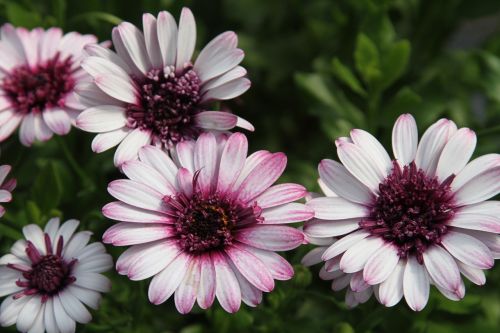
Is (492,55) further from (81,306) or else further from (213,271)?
(81,306)

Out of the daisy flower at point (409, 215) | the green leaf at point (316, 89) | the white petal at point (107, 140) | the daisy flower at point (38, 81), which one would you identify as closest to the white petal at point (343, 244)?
the daisy flower at point (409, 215)

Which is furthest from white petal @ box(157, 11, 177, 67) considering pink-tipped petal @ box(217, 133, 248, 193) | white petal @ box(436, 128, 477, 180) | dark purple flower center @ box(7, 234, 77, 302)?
white petal @ box(436, 128, 477, 180)

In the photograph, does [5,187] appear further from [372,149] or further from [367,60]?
[367,60]

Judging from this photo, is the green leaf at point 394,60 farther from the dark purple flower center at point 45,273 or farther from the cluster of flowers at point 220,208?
the dark purple flower center at point 45,273

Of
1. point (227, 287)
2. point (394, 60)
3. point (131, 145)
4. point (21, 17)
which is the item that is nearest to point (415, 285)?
point (227, 287)

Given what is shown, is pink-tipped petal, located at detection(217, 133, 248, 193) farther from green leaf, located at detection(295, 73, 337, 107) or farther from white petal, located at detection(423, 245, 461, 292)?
green leaf, located at detection(295, 73, 337, 107)

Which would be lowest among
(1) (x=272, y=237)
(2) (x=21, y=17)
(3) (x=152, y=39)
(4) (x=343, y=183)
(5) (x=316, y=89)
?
(1) (x=272, y=237)
